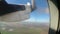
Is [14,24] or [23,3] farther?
[23,3]

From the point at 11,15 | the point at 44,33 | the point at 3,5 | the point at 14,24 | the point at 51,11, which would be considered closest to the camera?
the point at 51,11

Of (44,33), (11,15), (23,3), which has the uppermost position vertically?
(23,3)

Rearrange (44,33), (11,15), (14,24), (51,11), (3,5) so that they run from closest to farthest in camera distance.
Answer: (51,11) < (44,33) < (14,24) < (11,15) < (3,5)

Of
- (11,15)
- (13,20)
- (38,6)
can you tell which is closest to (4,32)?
(13,20)

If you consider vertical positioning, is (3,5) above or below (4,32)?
above

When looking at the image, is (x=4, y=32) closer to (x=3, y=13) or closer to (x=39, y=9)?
(x=3, y=13)

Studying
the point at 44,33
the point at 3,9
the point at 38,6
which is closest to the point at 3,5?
the point at 3,9

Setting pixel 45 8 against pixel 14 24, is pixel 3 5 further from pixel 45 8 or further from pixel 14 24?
pixel 45 8
